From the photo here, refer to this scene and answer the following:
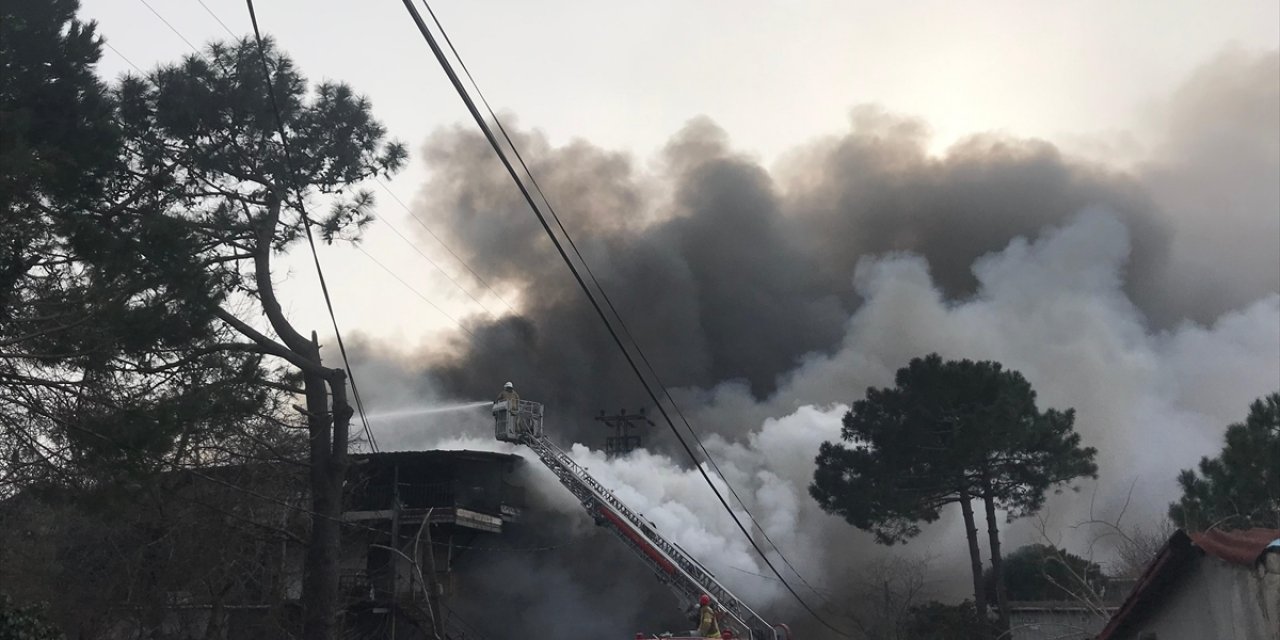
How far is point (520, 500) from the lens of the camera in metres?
42.0

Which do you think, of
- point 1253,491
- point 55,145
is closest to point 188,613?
point 55,145

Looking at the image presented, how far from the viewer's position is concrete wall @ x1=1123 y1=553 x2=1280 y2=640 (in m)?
10.2

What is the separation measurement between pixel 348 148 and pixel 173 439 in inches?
321

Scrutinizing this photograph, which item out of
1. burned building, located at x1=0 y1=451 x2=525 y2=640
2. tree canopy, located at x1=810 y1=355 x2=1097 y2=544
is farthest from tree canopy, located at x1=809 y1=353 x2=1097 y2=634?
burned building, located at x1=0 y1=451 x2=525 y2=640

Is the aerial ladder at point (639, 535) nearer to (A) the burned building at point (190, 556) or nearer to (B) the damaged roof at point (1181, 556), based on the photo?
(A) the burned building at point (190, 556)

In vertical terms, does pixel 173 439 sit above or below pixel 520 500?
below

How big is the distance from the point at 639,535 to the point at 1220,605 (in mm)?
23059

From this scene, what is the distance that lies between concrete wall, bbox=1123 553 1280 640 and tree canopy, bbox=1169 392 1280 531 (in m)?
16.3

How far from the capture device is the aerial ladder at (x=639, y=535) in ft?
105

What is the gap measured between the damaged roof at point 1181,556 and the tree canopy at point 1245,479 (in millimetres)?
16012

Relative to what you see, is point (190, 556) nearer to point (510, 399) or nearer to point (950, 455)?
A: point (510, 399)

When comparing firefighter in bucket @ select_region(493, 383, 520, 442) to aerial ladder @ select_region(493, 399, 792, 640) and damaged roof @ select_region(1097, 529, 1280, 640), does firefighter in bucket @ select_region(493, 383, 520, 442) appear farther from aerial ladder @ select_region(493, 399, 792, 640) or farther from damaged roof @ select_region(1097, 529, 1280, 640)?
damaged roof @ select_region(1097, 529, 1280, 640)

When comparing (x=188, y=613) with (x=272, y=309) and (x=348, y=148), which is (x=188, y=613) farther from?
(x=348, y=148)

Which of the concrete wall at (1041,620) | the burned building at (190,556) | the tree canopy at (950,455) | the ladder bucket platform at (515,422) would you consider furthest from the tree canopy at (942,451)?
the burned building at (190,556)
